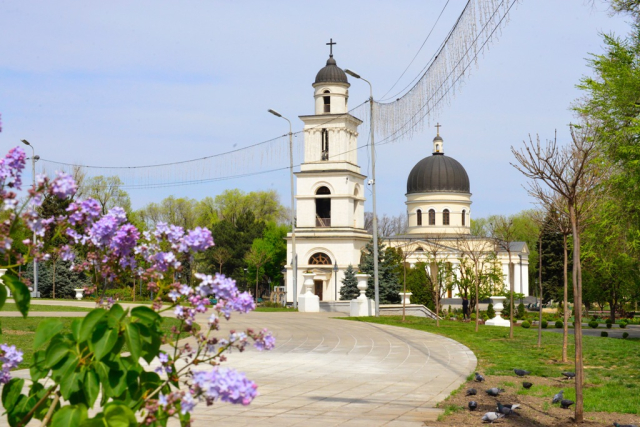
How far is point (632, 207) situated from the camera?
25141 millimetres

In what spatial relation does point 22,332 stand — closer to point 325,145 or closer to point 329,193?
point 329,193

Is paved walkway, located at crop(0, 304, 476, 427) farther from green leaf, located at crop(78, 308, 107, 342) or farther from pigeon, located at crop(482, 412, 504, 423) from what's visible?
green leaf, located at crop(78, 308, 107, 342)

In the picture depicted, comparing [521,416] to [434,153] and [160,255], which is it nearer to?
[160,255]

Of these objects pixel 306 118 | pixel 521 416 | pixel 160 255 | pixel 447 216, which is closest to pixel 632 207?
pixel 521 416

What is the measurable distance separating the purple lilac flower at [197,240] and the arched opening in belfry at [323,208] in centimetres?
5182

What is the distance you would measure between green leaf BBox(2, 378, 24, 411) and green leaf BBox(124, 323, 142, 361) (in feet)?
2.50

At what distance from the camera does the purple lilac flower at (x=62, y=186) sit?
3434 millimetres

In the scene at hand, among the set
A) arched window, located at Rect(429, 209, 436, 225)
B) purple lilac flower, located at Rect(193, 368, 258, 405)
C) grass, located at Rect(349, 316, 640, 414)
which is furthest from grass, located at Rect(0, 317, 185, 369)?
arched window, located at Rect(429, 209, 436, 225)

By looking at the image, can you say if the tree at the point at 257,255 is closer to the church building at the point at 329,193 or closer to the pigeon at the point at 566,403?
the church building at the point at 329,193

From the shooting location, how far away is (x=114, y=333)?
3283mm

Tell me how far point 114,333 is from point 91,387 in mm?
253

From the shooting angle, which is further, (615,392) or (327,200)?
(327,200)

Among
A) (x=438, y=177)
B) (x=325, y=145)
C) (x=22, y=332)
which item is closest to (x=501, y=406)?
(x=22, y=332)

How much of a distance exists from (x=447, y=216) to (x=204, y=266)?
1096 inches
